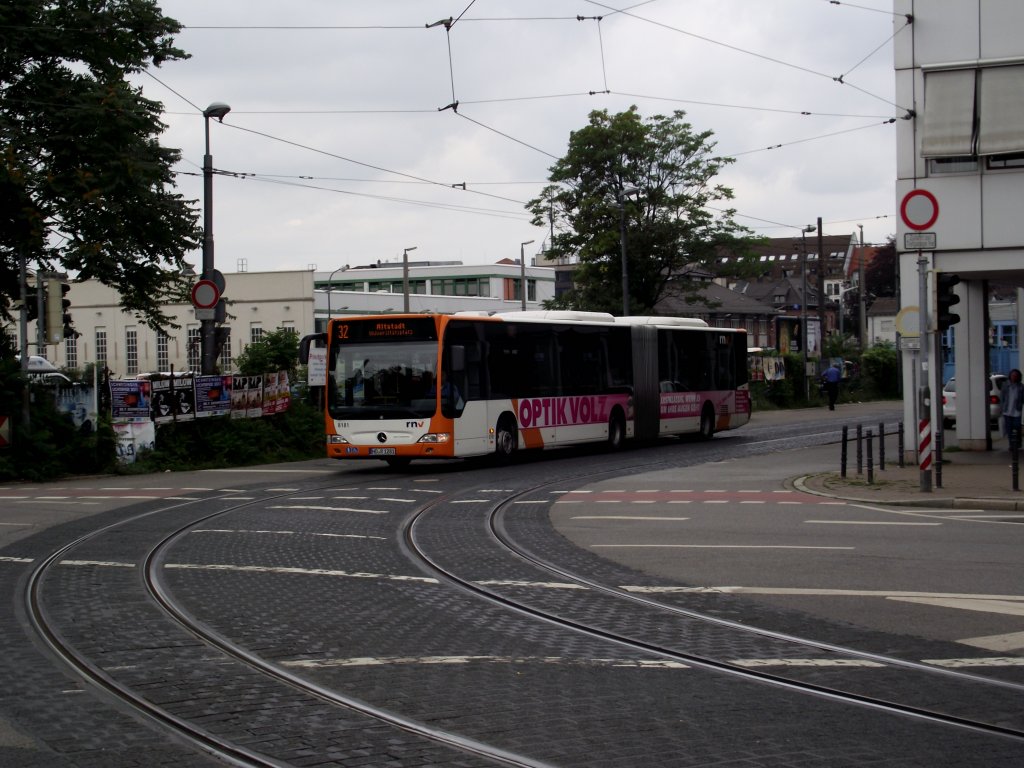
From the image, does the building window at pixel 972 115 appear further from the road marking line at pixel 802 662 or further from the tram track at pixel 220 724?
the road marking line at pixel 802 662

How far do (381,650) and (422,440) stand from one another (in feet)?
53.8

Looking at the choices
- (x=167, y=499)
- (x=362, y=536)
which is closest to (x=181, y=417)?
(x=167, y=499)

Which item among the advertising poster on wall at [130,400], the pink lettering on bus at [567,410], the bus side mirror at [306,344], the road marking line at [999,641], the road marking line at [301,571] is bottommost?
the road marking line at [999,641]

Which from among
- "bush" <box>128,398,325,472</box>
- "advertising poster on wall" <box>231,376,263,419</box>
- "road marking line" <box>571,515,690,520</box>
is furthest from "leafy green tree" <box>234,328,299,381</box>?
"road marking line" <box>571,515,690,520</box>

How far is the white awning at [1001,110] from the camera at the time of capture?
22.8 meters

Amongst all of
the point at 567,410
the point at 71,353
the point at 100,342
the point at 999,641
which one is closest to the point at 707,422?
the point at 567,410

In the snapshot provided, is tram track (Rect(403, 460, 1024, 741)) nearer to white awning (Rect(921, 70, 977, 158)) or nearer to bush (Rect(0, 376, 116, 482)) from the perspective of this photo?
bush (Rect(0, 376, 116, 482))

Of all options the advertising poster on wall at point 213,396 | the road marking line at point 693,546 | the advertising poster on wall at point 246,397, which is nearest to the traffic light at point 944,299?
the road marking line at point 693,546

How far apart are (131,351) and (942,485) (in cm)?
7209

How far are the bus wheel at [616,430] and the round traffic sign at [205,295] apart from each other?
31.6 ft

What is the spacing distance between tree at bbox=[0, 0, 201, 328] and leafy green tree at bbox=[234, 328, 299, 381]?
4205 mm

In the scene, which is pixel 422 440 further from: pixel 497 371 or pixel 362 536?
pixel 362 536

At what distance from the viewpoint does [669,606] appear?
9.90 metres

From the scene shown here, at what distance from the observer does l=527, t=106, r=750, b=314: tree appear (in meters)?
53.8
